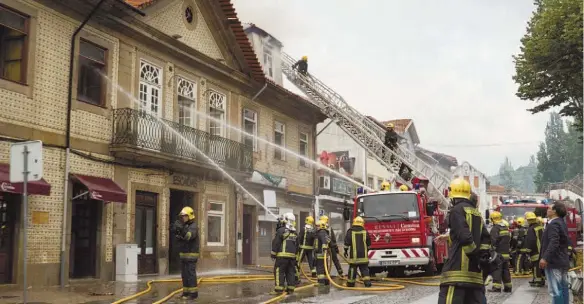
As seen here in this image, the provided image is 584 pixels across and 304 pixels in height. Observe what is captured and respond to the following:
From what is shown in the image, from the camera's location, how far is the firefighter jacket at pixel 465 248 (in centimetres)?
652

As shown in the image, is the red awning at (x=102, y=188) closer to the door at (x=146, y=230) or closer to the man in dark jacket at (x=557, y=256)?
the door at (x=146, y=230)

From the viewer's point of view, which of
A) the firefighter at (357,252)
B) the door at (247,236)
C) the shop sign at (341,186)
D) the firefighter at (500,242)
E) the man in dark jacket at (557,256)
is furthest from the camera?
the shop sign at (341,186)

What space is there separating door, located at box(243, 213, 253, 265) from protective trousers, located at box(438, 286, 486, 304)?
17.5 m

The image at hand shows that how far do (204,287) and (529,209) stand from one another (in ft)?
52.7

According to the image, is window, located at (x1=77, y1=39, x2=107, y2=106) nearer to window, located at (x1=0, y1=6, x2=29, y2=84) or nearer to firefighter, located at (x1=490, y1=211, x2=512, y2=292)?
window, located at (x1=0, y1=6, x2=29, y2=84)

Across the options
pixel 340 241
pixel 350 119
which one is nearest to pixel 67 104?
pixel 350 119

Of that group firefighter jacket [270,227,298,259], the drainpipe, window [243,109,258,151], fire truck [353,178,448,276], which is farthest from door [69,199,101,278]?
window [243,109,258,151]

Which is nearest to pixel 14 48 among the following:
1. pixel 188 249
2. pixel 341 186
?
pixel 188 249

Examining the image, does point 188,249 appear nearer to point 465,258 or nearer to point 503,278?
point 465,258

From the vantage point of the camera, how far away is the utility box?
16172mm

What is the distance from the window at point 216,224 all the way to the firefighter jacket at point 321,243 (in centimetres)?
635

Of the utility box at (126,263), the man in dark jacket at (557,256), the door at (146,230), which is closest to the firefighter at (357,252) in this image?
the utility box at (126,263)

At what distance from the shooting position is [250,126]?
24.0 metres

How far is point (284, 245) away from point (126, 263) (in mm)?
5281
